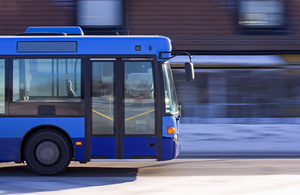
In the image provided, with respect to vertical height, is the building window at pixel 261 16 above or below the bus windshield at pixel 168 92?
above

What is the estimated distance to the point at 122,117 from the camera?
713 cm

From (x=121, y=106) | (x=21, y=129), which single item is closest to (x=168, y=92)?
(x=121, y=106)

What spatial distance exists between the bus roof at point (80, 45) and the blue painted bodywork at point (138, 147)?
1.50 metres

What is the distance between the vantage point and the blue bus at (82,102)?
711 centimetres

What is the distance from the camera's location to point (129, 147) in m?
7.14

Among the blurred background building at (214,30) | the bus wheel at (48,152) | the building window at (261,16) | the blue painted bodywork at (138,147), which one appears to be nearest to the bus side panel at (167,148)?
the blue painted bodywork at (138,147)

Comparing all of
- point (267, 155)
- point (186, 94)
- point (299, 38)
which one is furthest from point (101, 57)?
point (299, 38)

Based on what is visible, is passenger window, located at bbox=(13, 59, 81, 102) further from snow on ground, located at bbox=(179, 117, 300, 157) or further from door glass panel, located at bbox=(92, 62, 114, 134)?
snow on ground, located at bbox=(179, 117, 300, 157)

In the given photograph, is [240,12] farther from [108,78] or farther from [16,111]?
[16,111]

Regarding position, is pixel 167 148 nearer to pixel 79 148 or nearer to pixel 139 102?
pixel 139 102

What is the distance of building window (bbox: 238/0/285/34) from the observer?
1555 cm

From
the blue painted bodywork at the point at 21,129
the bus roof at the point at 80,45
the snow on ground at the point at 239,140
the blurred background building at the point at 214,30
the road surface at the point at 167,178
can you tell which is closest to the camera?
the road surface at the point at 167,178

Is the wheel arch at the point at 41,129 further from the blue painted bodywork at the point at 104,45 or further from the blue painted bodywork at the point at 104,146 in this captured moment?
the blue painted bodywork at the point at 104,45

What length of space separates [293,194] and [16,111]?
4721mm
